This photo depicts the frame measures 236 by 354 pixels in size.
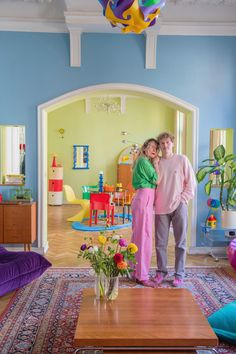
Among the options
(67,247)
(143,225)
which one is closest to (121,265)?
(143,225)

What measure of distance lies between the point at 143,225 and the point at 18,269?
4.46 feet

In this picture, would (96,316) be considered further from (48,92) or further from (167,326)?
(48,92)

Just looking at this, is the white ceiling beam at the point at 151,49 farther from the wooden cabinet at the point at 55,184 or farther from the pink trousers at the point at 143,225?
the wooden cabinet at the point at 55,184

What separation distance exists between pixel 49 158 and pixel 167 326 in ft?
30.1

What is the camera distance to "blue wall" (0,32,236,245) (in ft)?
17.4

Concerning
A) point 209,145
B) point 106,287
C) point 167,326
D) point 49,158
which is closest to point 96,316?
point 106,287

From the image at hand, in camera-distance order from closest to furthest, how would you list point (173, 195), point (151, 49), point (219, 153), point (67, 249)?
point (173, 195) → point (219, 153) → point (151, 49) → point (67, 249)

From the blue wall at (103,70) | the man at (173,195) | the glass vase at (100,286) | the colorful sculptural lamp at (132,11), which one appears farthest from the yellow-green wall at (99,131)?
the colorful sculptural lamp at (132,11)

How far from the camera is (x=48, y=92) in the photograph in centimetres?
538

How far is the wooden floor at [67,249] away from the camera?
5.12 meters

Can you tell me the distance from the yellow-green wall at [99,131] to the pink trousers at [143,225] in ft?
23.5

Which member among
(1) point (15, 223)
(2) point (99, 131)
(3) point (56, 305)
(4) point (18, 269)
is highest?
(2) point (99, 131)

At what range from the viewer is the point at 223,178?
5105 mm

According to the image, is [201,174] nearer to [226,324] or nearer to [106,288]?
[226,324]
